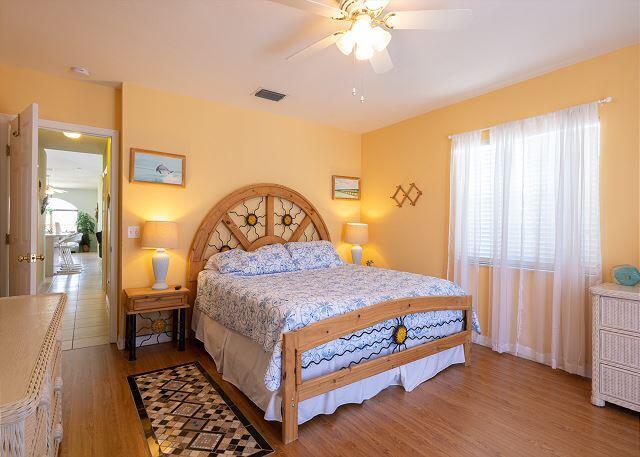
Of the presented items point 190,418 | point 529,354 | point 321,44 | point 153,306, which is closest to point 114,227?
point 153,306

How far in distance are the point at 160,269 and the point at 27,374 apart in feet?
8.23

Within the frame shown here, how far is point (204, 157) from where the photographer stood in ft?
12.5

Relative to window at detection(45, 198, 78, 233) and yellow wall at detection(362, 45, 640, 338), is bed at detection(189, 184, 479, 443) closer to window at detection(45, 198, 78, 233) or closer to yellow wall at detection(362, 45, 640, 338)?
yellow wall at detection(362, 45, 640, 338)

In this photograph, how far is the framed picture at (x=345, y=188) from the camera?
15.9 feet

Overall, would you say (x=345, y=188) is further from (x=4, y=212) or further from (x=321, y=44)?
(x=4, y=212)

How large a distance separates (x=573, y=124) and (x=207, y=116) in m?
3.55

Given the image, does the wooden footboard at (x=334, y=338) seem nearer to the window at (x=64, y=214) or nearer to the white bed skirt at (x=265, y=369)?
the white bed skirt at (x=265, y=369)

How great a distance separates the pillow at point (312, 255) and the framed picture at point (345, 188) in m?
0.94

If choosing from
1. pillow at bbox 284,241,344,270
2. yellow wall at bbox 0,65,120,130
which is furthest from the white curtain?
yellow wall at bbox 0,65,120,130

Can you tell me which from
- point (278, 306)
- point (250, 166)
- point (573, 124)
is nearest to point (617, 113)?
point (573, 124)

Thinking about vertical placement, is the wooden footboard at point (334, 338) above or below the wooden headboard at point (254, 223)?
below

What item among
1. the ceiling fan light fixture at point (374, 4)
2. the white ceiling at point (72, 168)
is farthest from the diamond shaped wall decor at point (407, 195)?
the white ceiling at point (72, 168)

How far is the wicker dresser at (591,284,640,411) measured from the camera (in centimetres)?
221

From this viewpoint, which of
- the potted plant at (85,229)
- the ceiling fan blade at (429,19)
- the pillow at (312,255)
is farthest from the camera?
the potted plant at (85,229)
